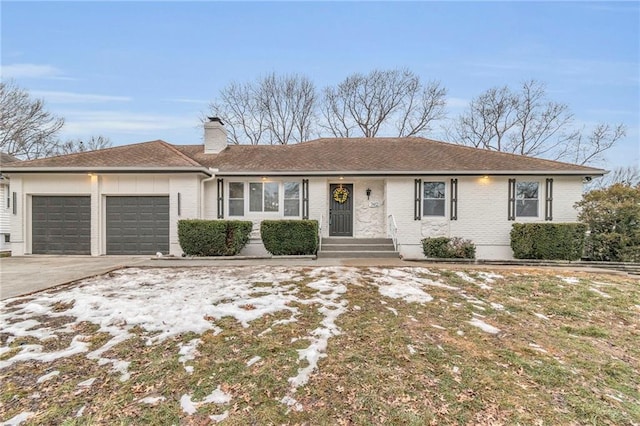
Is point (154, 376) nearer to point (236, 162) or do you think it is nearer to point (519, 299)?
point (519, 299)

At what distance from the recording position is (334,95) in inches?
959

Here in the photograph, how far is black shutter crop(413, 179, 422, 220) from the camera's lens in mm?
11039

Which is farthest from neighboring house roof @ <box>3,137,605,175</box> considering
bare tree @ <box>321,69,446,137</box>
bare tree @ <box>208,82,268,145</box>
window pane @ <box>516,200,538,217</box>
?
bare tree @ <box>321,69,446,137</box>

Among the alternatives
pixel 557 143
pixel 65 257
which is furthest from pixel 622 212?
pixel 65 257

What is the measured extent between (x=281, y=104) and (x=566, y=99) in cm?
2092

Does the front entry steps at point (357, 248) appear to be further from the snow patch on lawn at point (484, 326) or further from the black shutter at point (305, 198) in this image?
the snow patch on lawn at point (484, 326)

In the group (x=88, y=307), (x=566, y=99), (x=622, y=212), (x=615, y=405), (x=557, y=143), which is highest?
(x=566, y=99)

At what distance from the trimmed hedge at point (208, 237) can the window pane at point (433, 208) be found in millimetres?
6743

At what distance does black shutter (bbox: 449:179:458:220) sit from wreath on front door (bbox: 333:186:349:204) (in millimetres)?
3845

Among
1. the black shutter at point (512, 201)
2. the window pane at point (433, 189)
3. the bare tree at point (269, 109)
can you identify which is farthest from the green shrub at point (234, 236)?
the bare tree at point (269, 109)

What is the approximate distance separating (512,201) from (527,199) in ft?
1.96

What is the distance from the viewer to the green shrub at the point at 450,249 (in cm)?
962

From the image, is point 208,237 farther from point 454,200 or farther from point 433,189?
point 454,200

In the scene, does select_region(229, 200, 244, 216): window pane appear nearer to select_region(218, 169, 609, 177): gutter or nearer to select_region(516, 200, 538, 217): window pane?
select_region(218, 169, 609, 177): gutter
